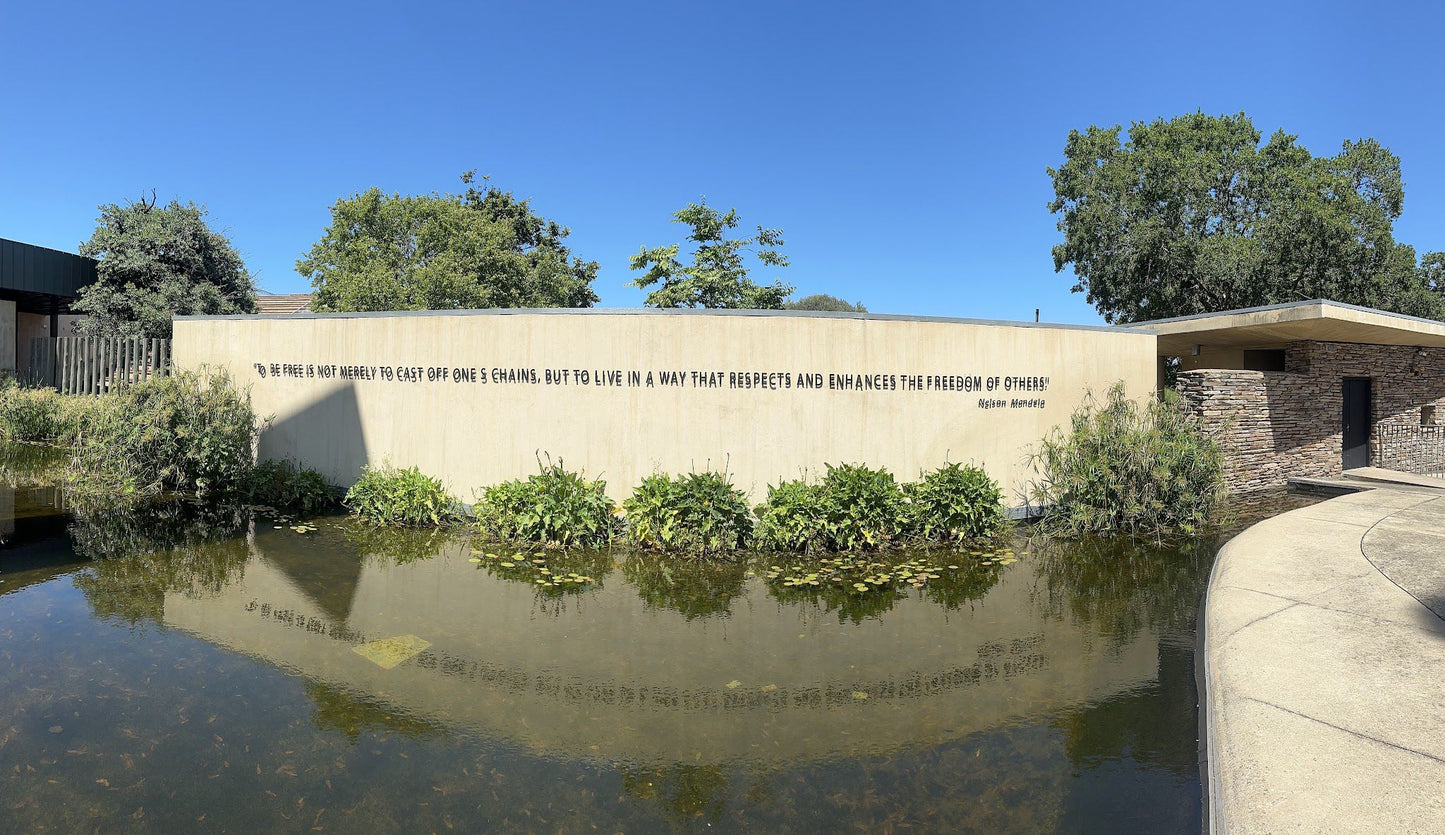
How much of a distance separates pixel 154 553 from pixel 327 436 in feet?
10.5

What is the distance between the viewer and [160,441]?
10.4m

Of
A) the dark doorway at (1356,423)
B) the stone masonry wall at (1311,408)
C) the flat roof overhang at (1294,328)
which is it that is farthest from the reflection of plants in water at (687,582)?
the dark doorway at (1356,423)

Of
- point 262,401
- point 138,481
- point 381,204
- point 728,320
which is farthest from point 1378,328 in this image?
point 381,204

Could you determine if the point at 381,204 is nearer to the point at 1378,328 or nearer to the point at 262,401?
the point at 262,401

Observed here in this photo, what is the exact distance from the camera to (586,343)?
9.38 metres

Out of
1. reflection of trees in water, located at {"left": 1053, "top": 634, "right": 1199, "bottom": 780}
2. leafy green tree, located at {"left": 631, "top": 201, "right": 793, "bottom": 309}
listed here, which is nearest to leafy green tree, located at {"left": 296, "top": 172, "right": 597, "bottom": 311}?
leafy green tree, located at {"left": 631, "top": 201, "right": 793, "bottom": 309}

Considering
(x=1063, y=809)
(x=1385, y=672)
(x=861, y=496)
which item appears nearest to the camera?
(x=1063, y=809)

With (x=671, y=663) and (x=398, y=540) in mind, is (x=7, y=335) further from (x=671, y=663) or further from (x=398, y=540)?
(x=671, y=663)

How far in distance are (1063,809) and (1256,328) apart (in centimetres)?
1202

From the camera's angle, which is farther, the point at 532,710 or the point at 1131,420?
the point at 1131,420

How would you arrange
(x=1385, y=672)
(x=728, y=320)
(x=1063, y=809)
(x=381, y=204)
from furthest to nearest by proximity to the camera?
(x=381, y=204), (x=728, y=320), (x=1385, y=672), (x=1063, y=809)

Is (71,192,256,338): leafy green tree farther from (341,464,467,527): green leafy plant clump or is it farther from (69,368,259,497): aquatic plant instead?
(341,464,467,527): green leafy plant clump

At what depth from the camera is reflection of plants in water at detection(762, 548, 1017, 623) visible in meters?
6.65

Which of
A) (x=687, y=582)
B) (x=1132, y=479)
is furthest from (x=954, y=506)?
(x=687, y=582)
